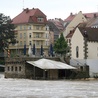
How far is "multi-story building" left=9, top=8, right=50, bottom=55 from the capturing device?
15212 cm

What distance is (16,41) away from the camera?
149375mm

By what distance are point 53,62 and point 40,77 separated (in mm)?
3751

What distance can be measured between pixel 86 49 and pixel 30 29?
50.3 m

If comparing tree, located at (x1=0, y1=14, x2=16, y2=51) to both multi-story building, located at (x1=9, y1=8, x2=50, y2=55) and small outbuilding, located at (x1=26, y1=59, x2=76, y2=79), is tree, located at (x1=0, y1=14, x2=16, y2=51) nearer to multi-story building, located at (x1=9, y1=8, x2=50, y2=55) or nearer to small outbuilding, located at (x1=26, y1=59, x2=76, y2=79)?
multi-story building, located at (x1=9, y1=8, x2=50, y2=55)

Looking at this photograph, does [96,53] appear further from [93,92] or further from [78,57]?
[93,92]

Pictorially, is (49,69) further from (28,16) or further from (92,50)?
(28,16)

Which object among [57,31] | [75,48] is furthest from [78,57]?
[57,31]

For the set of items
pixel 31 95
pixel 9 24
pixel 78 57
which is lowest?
pixel 31 95

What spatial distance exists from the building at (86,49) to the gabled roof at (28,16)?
45.5 m

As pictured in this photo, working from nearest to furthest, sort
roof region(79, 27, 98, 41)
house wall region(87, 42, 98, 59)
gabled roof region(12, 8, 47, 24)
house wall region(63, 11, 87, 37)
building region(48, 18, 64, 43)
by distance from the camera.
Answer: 1. house wall region(87, 42, 98, 59)
2. roof region(79, 27, 98, 41)
3. gabled roof region(12, 8, 47, 24)
4. house wall region(63, 11, 87, 37)
5. building region(48, 18, 64, 43)

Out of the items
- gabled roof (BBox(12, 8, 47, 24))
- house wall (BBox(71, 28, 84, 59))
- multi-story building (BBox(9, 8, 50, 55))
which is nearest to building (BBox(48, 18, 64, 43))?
multi-story building (BBox(9, 8, 50, 55))

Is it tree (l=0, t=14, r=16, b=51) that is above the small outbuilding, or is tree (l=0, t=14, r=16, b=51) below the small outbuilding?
above

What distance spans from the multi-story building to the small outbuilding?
4657cm

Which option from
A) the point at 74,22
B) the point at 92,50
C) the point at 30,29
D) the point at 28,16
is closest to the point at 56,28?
the point at 74,22
